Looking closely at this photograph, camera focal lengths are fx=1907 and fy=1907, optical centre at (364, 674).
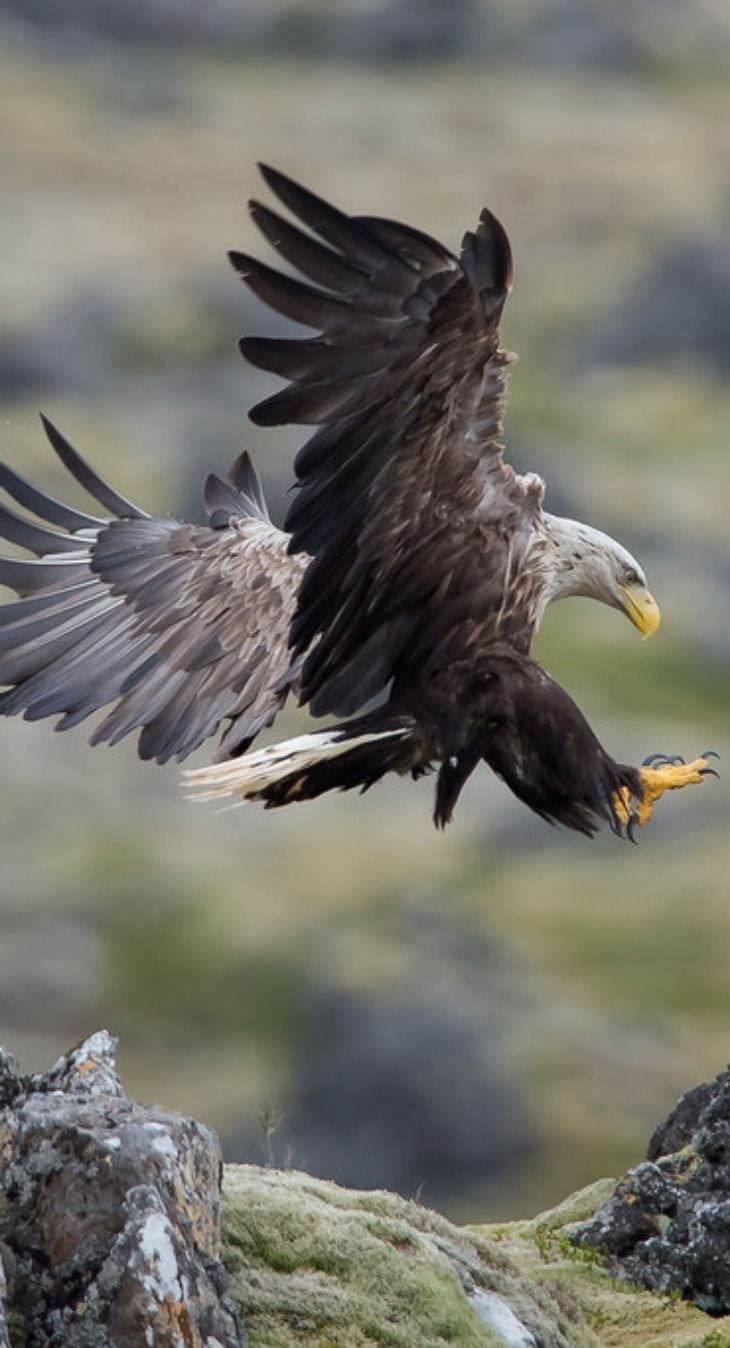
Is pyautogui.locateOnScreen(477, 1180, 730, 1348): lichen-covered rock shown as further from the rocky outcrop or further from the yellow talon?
the yellow talon

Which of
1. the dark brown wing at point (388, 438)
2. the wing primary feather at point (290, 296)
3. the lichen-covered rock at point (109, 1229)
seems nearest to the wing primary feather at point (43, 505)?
the dark brown wing at point (388, 438)

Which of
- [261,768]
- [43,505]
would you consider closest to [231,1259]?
[261,768]

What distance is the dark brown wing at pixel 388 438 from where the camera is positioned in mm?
4996

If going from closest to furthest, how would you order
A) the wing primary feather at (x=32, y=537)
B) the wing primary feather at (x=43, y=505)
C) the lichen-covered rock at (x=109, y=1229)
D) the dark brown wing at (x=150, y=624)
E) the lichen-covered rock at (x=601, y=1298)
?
the lichen-covered rock at (x=109, y=1229), the lichen-covered rock at (x=601, y=1298), the dark brown wing at (x=150, y=624), the wing primary feather at (x=32, y=537), the wing primary feather at (x=43, y=505)

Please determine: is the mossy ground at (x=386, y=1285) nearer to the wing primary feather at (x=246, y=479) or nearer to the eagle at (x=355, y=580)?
the eagle at (x=355, y=580)

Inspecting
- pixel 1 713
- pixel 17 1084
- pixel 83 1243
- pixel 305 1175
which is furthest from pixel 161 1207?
pixel 1 713

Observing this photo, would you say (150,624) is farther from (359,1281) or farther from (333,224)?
(359,1281)

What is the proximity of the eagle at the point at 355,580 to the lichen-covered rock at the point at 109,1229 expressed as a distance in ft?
6.65

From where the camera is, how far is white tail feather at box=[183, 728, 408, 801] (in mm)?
5793

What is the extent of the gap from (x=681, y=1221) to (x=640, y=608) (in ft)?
8.25

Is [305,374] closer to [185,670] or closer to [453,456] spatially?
[453,456]

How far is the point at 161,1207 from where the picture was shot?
12.0ft

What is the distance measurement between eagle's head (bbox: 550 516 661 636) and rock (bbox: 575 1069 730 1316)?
184 centimetres

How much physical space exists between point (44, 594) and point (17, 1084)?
3455mm
